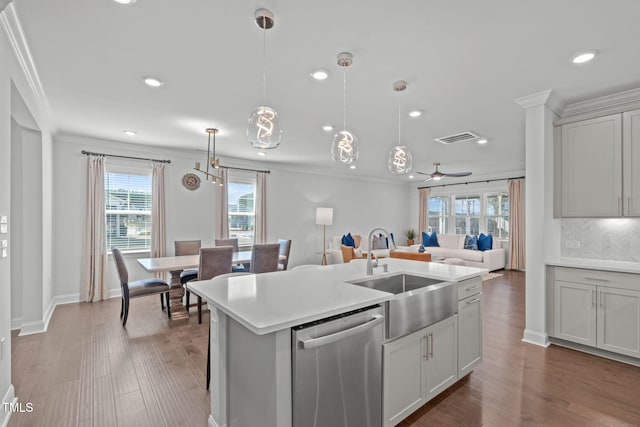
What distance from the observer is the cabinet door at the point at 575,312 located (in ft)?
9.68

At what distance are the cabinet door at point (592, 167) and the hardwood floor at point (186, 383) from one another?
56.7 inches

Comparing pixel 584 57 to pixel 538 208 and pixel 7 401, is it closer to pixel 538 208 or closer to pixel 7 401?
pixel 538 208

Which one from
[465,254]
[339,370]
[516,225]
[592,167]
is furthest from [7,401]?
[516,225]

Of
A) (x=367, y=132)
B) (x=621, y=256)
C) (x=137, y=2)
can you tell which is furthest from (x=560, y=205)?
(x=137, y=2)

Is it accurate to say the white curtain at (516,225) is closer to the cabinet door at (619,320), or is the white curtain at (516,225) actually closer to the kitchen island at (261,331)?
the cabinet door at (619,320)

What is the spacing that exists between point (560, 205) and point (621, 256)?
0.78m

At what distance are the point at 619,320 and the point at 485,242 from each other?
5.25 metres

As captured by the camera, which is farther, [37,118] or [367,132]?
[367,132]

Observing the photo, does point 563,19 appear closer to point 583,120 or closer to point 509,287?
point 583,120

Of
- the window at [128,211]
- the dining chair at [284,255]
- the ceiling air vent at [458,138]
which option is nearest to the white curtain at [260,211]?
the dining chair at [284,255]

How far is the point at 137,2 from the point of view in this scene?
1.84 m

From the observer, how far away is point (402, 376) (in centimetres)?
189

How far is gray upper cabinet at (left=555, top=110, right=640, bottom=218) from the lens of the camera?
2900mm

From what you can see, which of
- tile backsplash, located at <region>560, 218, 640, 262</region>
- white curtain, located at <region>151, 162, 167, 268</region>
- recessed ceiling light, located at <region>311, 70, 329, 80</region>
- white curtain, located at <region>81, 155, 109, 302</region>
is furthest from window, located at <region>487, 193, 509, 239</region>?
white curtain, located at <region>81, 155, 109, 302</region>
